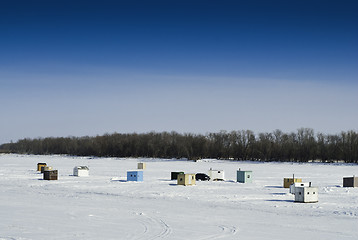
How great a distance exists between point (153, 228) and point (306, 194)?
11.9 metres

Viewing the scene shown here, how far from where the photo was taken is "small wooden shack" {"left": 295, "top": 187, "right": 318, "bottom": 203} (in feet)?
86.3

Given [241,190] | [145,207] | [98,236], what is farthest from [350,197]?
[98,236]

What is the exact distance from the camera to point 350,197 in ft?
96.8

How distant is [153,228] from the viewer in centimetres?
1762

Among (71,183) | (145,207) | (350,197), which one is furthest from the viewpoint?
(71,183)

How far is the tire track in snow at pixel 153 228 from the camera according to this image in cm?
1600

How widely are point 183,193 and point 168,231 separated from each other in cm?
1404

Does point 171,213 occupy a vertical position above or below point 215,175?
below

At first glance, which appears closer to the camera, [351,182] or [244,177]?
[351,182]

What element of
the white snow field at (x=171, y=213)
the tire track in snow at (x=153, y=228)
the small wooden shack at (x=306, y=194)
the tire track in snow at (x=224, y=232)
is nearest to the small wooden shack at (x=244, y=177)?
the white snow field at (x=171, y=213)

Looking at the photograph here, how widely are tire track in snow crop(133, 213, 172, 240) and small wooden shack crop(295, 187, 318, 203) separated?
32.4 ft

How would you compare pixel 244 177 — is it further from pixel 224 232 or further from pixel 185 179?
pixel 224 232

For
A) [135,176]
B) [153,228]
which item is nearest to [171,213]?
[153,228]

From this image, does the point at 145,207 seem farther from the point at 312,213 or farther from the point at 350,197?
the point at 350,197
